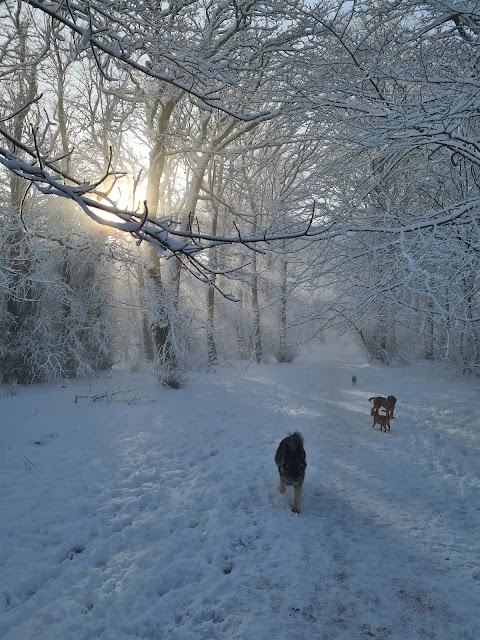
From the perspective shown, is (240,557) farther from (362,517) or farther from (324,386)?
(324,386)

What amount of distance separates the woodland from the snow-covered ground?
2.26 metres

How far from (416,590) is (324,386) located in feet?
33.3

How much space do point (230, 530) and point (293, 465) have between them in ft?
3.69

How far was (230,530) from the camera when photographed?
4.52 metres

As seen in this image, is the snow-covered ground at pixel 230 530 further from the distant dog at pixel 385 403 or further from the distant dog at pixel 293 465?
the distant dog at pixel 385 403

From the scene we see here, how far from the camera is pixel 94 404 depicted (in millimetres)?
9820

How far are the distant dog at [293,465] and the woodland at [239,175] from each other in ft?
6.69

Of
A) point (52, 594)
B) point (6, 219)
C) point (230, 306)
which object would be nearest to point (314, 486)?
point (52, 594)

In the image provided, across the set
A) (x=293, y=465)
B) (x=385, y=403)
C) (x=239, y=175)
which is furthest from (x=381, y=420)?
(x=239, y=175)

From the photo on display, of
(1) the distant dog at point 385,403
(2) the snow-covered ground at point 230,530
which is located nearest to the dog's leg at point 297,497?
(2) the snow-covered ground at point 230,530

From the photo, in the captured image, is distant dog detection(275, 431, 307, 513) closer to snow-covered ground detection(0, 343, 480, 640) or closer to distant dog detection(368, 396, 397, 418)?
snow-covered ground detection(0, 343, 480, 640)

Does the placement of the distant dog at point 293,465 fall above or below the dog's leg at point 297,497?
above

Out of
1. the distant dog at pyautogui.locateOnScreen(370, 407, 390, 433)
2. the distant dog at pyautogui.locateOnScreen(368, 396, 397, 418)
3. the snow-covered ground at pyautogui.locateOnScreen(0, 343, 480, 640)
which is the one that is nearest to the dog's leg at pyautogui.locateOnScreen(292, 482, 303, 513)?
the snow-covered ground at pyautogui.locateOnScreen(0, 343, 480, 640)

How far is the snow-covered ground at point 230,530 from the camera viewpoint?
328 centimetres
